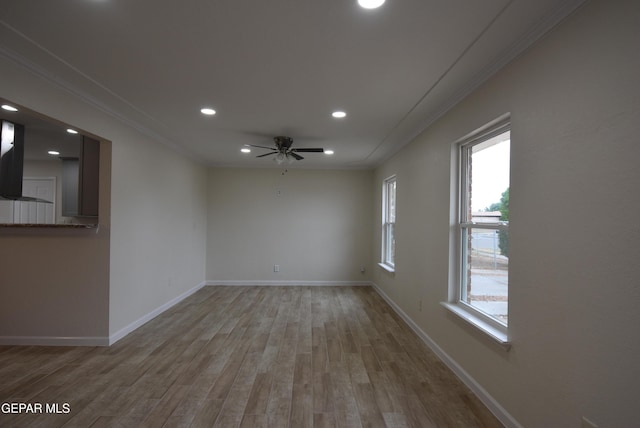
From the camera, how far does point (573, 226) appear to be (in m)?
1.58

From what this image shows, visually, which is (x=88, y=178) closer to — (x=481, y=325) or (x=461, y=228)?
(x=461, y=228)

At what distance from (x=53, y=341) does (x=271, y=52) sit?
3748 mm

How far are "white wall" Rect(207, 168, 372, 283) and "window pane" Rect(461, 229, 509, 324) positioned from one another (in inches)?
148

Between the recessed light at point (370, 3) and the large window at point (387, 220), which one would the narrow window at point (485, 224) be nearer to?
the recessed light at point (370, 3)

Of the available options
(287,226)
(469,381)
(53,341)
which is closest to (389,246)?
(287,226)

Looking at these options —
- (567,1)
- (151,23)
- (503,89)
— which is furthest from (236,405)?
(567,1)

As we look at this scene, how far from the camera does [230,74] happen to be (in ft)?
8.08

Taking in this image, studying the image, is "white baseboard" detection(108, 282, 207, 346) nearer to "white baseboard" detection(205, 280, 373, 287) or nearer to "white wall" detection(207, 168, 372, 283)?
"white baseboard" detection(205, 280, 373, 287)

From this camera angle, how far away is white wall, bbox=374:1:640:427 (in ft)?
4.31

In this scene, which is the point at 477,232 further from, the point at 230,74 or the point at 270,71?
the point at 230,74

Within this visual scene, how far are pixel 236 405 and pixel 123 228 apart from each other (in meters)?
2.42

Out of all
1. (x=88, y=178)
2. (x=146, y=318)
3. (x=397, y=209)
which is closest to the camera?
(x=88, y=178)

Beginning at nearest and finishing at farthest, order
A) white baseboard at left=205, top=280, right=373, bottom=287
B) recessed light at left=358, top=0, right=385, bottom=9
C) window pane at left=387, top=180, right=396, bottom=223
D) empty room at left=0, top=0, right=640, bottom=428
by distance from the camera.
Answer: empty room at left=0, top=0, right=640, bottom=428 < recessed light at left=358, top=0, right=385, bottom=9 < window pane at left=387, top=180, right=396, bottom=223 < white baseboard at left=205, top=280, right=373, bottom=287

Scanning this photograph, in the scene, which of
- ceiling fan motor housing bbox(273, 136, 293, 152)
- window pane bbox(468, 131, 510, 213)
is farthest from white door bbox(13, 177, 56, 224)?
window pane bbox(468, 131, 510, 213)
